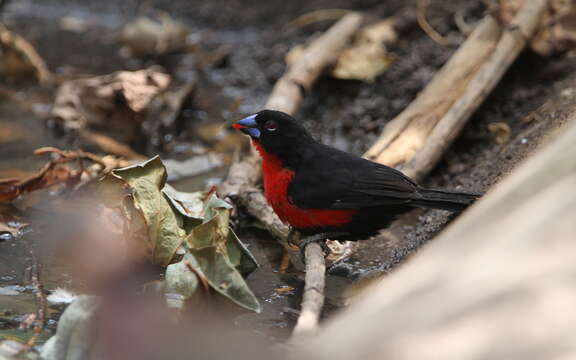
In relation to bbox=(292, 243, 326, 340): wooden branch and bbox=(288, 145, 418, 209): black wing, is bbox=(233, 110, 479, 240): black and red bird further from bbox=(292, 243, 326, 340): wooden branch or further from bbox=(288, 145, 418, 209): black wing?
bbox=(292, 243, 326, 340): wooden branch

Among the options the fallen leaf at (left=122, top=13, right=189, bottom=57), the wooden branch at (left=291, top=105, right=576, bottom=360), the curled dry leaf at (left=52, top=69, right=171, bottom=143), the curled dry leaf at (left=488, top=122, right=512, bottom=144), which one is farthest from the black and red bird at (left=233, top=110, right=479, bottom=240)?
the fallen leaf at (left=122, top=13, right=189, bottom=57)

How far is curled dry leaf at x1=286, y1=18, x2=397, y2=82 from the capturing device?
636 cm

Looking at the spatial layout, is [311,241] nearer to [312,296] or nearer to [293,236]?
[293,236]

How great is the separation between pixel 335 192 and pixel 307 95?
309 cm

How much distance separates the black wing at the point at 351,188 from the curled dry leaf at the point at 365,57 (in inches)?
109

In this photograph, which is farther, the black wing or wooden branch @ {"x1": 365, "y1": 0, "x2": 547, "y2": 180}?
wooden branch @ {"x1": 365, "y1": 0, "x2": 547, "y2": 180}

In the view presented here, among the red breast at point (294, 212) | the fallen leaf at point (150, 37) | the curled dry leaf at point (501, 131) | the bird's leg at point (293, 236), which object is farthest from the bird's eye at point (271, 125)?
the fallen leaf at point (150, 37)

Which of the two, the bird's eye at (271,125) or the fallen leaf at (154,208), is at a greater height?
the bird's eye at (271,125)

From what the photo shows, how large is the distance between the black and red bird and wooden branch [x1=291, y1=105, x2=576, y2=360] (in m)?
1.64

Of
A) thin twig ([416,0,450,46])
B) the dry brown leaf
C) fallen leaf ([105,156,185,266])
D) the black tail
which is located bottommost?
fallen leaf ([105,156,185,266])

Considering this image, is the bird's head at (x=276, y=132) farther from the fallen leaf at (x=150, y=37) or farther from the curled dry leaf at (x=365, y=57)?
the fallen leaf at (x=150, y=37)

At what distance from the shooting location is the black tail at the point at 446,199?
3484 millimetres

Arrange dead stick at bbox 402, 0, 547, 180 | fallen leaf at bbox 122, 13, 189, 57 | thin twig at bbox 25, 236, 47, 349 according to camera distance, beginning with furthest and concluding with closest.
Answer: fallen leaf at bbox 122, 13, 189, 57, dead stick at bbox 402, 0, 547, 180, thin twig at bbox 25, 236, 47, 349

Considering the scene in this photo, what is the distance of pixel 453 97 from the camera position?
508 centimetres
